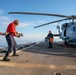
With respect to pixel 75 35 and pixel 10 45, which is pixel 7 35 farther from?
pixel 75 35

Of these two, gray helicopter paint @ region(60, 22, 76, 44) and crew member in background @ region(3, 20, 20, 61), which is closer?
crew member in background @ region(3, 20, 20, 61)

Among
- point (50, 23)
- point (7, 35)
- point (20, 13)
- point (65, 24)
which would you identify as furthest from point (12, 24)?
point (65, 24)

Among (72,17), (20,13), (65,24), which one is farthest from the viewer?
(65,24)

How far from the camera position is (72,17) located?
21.9 metres

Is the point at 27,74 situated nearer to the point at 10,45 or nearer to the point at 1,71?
the point at 1,71

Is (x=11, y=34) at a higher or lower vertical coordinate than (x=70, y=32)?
higher

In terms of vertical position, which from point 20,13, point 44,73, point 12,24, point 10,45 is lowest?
point 44,73

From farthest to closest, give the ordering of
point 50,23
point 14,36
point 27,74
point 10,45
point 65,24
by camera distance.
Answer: point 65,24 < point 50,23 < point 14,36 < point 10,45 < point 27,74

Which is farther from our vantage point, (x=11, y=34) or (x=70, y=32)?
(x=70, y=32)

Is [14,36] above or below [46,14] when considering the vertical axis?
below

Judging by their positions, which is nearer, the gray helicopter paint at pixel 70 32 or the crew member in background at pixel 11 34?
the crew member in background at pixel 11 34

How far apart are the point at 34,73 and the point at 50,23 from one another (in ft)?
63.2

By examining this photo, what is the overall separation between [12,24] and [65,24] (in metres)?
18.1

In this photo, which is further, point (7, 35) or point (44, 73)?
point (7, 35)
